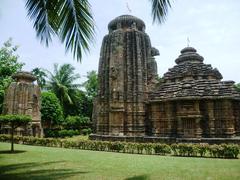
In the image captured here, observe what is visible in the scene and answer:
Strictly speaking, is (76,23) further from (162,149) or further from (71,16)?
(162,149)

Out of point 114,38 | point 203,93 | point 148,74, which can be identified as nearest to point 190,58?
point 148,74

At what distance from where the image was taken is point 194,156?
14.6 meters

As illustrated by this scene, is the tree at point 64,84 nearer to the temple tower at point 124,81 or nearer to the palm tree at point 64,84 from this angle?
the palm tree at point 64,84

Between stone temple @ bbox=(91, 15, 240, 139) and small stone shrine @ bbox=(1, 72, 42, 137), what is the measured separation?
877 cm

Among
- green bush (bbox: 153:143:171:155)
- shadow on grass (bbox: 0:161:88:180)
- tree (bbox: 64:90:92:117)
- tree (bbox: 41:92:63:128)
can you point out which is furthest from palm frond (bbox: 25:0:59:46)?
tree (bbox: 64:90:92:117)

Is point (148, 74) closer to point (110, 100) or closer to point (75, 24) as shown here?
point (110, 100)

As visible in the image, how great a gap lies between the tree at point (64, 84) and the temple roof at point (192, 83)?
18.1 m

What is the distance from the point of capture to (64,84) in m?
38.4

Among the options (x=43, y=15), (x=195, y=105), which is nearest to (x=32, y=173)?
(x=43, y=15)

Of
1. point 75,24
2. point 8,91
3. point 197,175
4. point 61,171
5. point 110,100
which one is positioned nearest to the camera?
point 75,24

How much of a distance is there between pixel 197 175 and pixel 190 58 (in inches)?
650

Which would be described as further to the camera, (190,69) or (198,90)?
(190,69)

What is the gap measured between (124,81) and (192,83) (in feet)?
19.9

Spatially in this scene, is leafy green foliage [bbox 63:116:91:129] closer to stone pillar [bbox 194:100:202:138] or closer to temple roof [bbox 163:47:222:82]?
temple roof [bbox 163:47:222:82]
